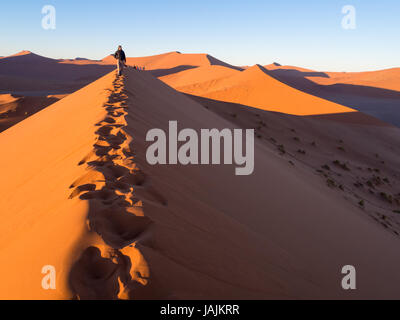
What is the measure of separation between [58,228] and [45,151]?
2680mm

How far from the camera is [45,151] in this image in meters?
3.98

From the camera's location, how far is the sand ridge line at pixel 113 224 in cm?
138

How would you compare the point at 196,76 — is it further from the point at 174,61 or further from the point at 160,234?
the point at 160,234

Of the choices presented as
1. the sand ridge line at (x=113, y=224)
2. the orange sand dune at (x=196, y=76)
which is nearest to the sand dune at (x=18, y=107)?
the sand ridge line at (x=113, y=224)

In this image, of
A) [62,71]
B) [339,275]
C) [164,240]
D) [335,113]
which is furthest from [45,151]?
[62,71]

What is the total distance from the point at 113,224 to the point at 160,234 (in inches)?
12.4

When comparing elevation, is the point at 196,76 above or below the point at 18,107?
above

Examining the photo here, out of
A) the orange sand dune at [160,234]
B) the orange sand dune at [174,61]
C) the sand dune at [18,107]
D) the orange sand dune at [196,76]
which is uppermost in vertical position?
the orange sand dune at [174,61]

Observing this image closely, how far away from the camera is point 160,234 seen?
1.72 metres

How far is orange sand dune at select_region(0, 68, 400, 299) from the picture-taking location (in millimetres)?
1464

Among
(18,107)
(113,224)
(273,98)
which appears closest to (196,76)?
(273,98)

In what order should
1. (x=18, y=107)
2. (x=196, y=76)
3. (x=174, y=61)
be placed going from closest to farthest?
(x=18, y=107)
(x=196, y=76)
(x=174, y=61)

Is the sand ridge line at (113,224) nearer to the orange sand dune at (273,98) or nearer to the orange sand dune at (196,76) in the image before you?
the orange sand dune at (273,98)
